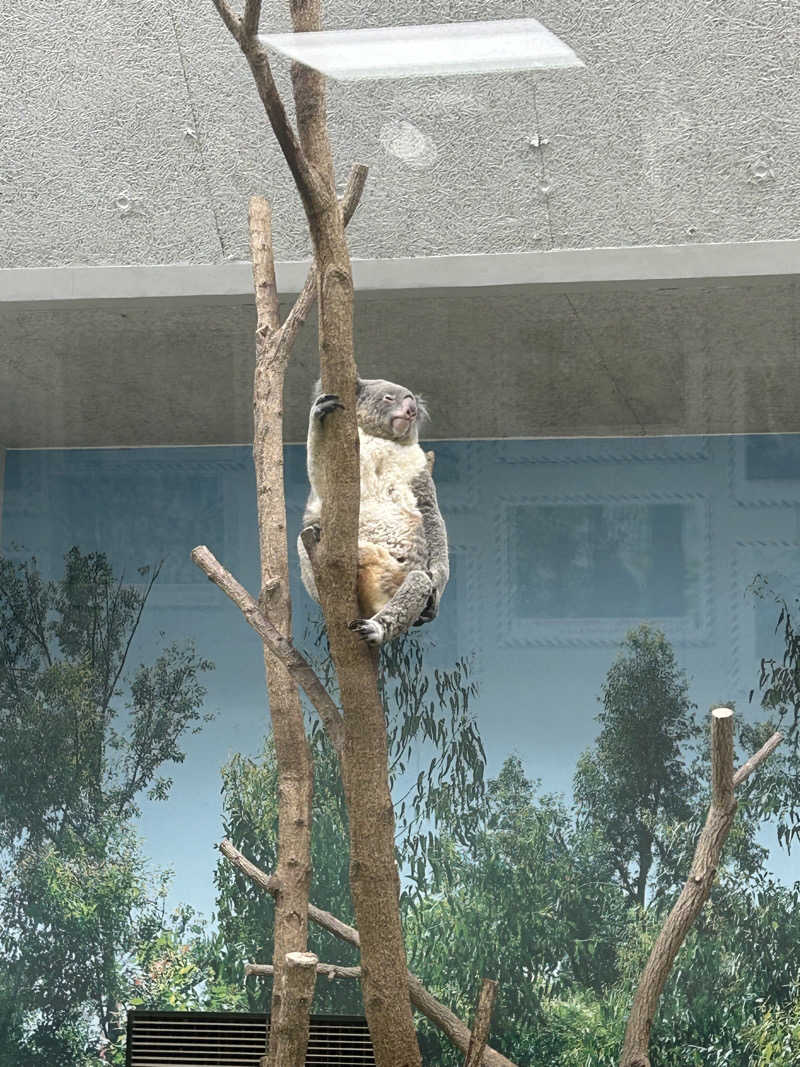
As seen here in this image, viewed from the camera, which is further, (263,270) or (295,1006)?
(263,270)

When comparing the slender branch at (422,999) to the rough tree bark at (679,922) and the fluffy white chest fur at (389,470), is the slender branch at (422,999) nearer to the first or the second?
the rough tree bark at (679,922)

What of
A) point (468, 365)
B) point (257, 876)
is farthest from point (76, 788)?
point (468, 365)

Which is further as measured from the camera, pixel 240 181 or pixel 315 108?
pixel 240 181

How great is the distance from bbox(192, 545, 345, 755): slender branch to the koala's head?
1.45 feet

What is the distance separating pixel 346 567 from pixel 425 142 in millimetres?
1789

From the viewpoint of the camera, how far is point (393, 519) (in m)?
2.60

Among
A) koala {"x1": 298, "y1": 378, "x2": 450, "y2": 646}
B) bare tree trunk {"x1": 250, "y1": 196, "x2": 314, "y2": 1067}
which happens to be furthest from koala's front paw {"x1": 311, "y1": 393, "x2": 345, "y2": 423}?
bare tree trunk {"x1": 250, "y1": 196, "x2": 314, "y2": 1067}

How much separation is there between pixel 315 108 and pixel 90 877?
10.6 ft

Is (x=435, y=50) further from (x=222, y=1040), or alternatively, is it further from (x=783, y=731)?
(x=783, y=731)

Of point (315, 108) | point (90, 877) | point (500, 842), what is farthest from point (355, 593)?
point (90, 877)

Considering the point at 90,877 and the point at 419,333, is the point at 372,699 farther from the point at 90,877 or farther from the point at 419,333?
the point at 90,877

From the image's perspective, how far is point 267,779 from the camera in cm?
461

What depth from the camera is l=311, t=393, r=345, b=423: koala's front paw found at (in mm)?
2055

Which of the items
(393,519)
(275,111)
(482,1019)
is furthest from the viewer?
(393,519)
